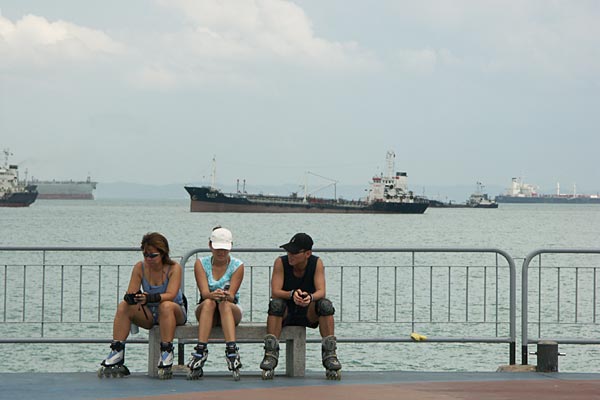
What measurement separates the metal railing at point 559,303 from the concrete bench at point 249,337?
2.30 meters

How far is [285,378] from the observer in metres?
9.72

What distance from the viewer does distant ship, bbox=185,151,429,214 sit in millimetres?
164500

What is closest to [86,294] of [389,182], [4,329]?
[4,329]

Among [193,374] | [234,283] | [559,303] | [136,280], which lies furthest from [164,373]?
[559,303]

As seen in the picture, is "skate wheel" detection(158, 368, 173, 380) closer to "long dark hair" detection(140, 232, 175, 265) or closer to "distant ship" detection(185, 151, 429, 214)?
"long dark hair" detection(140, 232, 175, 265)

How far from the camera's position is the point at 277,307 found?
9.55 meters

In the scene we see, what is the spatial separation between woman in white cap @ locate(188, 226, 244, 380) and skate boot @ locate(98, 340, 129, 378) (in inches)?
23.7

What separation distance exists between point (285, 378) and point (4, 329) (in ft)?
54.9

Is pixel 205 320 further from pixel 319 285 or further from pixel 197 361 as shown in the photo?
pixel 319 285

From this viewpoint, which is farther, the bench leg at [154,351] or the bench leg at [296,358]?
the bench leg at [296,358]

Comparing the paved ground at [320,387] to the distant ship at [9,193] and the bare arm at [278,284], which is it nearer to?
the bare arm at [278,284]

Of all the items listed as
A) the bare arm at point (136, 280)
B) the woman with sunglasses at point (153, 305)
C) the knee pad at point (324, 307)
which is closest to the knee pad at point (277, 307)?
the knee pad at point (324, 307)

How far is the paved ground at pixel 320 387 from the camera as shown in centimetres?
863

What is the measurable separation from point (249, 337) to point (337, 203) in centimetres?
16405
